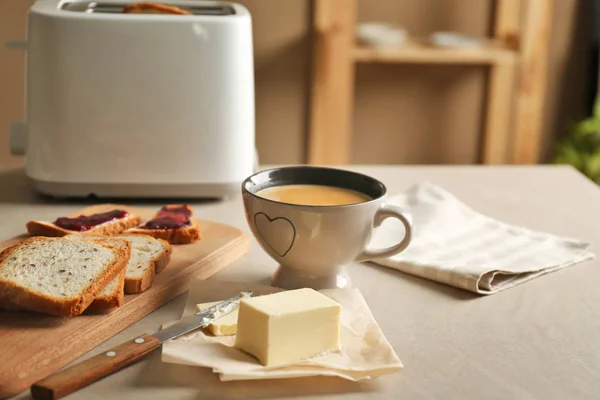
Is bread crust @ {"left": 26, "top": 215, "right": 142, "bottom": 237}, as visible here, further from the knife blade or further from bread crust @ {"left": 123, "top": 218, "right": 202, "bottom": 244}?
the knife blade

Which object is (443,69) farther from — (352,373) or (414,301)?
(352,373)

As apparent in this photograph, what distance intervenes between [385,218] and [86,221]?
39 cm

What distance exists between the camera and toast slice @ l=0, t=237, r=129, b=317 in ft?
2.46

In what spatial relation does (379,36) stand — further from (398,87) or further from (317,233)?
(317,233)

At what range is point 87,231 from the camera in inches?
38.7

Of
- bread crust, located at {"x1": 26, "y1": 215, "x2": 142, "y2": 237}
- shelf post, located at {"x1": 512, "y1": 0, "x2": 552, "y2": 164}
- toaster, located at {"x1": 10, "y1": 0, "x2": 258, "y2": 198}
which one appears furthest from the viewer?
shelf post, located at {"x1": 512, "y1": 0, "x2": 552, "y2": 164}

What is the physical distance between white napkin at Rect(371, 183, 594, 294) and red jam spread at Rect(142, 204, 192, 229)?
249 millimetres

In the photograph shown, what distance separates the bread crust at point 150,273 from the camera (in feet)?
2.68

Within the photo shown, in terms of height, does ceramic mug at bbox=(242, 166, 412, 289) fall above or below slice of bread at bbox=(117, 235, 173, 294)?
above

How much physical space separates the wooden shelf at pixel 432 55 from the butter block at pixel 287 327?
5.72 ft

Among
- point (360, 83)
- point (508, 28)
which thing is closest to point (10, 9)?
point (360, 83)

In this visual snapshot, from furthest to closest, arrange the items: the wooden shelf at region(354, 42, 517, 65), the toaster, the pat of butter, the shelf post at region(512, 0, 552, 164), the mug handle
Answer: the shelf post at region(512, 0, 552, 164), the wooden shelf at region(354, 42, 517, 65), the toaster, the mug handle, the pat of butter

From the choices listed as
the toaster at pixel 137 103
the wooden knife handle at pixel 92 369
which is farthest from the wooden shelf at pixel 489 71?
the wooden knife handle at pixel 92 369

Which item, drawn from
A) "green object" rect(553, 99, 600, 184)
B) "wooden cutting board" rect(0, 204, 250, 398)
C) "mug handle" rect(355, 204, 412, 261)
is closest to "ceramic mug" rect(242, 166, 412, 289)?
"mug handle" rect(355, 204, 412, 261)
